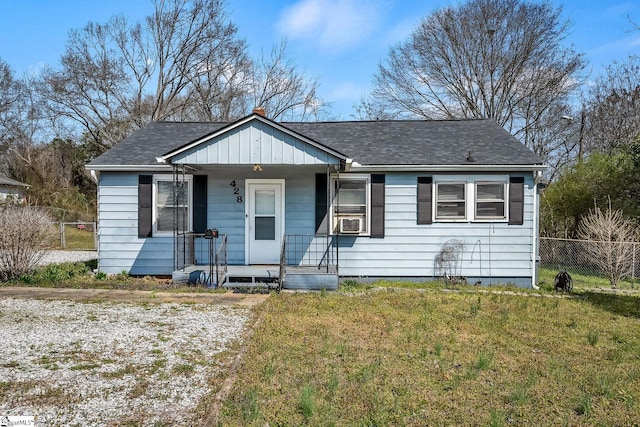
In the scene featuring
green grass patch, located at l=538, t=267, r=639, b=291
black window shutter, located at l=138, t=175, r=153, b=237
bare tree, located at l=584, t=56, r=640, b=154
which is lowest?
green grass patch, located at l=538, t=267, r=639, b=291

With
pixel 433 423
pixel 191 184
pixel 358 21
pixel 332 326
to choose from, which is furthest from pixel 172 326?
pixel 358 21

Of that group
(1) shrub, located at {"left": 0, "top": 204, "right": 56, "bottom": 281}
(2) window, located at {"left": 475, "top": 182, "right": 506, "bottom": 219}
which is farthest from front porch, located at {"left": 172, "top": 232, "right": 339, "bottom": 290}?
(2) window, located at {"left": 475, "top": 182, "right": 506, "bottom": 219}

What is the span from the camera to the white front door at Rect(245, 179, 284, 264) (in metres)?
10.0

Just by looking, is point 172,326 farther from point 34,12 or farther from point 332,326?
point 34,12

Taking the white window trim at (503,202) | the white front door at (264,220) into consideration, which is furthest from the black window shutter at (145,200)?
the white window trim at (503,202)

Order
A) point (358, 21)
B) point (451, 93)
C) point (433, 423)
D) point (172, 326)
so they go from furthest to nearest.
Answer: point (451, 93)
point (358, 21)
point (172, 326)
point (433, 423)

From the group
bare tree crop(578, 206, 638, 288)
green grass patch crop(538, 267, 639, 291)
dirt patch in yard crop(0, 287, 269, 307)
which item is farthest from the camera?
green grass patch crop(538, 267, 639, 291)

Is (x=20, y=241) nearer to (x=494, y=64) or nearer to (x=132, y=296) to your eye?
(x=132, y=296)

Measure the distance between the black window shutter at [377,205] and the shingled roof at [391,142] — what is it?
407 mm

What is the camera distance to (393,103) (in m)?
26.2

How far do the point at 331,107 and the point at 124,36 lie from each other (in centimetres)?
1271

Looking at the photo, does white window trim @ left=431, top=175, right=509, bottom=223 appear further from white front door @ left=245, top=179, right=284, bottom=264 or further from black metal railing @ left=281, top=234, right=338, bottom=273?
white front door @ left=245, top=179, right=284, bottom=264
